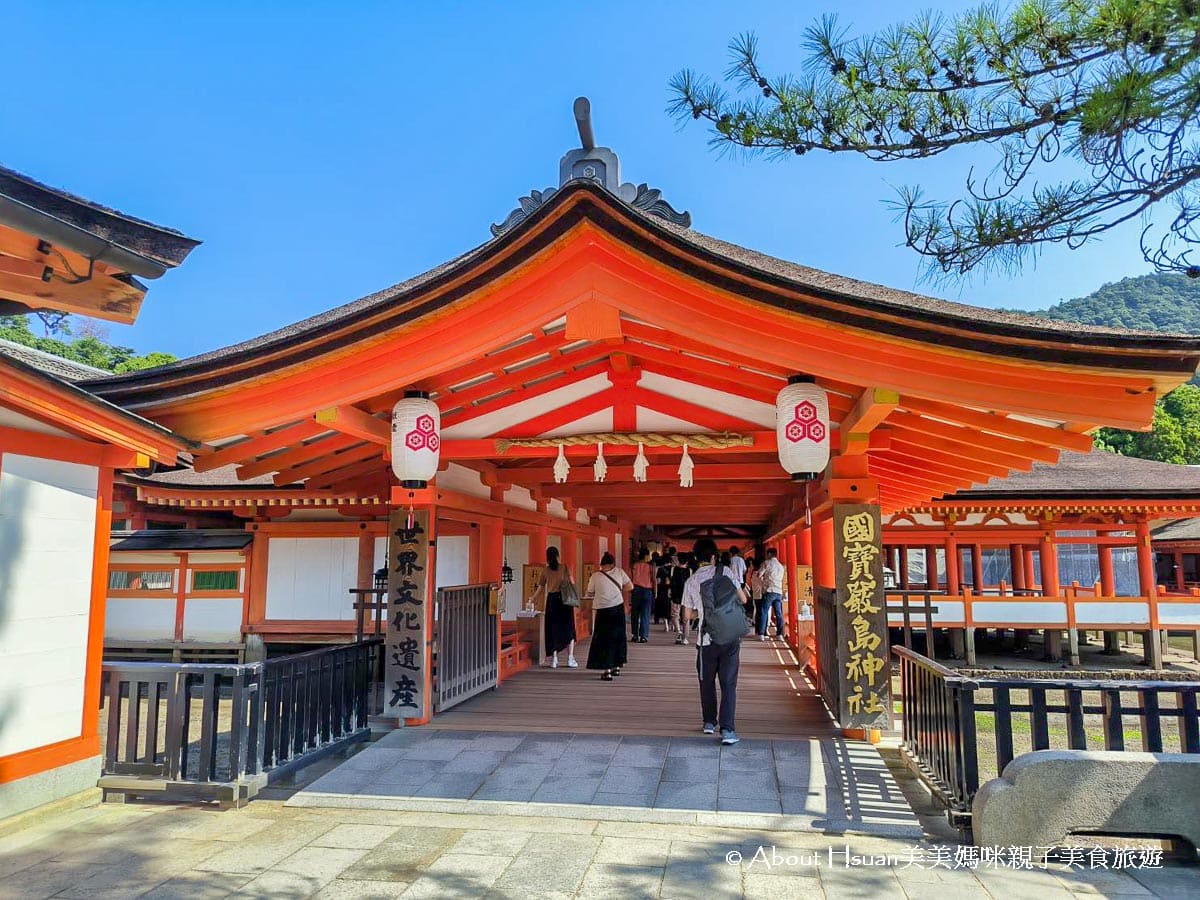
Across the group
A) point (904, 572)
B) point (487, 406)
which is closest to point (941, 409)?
point (487, 406)

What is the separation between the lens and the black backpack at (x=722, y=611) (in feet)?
21.2

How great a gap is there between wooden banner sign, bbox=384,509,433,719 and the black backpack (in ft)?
8.94

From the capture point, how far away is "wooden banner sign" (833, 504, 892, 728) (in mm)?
6582

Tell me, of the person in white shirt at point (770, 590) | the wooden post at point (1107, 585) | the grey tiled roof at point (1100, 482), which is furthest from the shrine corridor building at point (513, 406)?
the wooden post at point (1107, 585)

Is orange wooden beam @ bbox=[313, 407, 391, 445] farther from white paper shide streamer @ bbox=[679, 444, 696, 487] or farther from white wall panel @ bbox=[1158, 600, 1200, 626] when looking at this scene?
white wall panel @ bbox=[1158, 600, 1200, 626]

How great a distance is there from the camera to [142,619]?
12.3 m

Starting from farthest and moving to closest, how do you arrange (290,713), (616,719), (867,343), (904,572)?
(904,572) → (616,719) → (290,713) → (867,343)

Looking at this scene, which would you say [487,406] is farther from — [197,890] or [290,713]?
[197,890]

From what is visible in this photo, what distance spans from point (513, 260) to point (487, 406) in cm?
247

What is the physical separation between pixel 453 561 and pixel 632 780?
696cm

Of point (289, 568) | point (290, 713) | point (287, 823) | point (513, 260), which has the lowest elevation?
point (287, 823)

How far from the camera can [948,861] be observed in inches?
161

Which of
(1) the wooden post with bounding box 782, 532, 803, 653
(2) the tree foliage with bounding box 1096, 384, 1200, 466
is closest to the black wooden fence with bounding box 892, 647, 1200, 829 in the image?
(1) the wooden post with bounding box 782, 532, 803, 653

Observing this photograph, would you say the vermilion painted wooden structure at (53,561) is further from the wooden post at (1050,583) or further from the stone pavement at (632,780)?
the wooden post at (1050,583)
